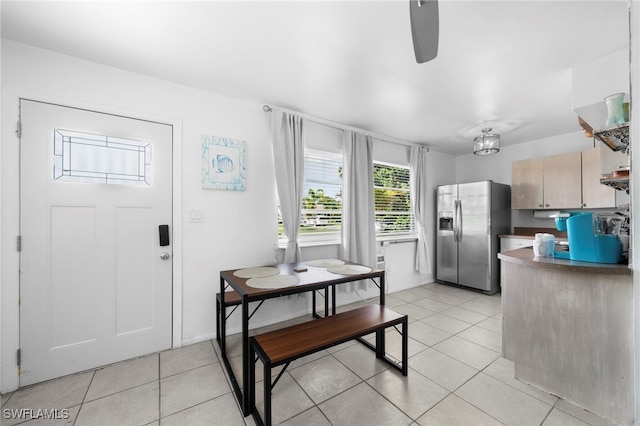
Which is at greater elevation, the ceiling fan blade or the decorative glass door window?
the ceiling fan blade

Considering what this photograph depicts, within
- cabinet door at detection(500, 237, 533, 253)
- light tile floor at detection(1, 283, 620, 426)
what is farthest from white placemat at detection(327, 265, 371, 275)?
cabinet door at detection(500, 237, 533, 253)

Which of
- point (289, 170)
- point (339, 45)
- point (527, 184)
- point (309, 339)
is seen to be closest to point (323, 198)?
point (289, 170)

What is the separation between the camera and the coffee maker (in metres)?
1.65

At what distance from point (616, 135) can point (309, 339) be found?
2.32 metres

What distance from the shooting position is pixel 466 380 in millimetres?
1979

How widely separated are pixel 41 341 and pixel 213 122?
226 cm

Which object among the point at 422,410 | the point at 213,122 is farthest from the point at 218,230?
the point at 422,410

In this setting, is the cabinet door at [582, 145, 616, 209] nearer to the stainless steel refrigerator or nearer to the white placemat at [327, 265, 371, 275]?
the stainless steel refrigerator

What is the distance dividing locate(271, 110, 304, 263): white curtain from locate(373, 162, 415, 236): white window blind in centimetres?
148

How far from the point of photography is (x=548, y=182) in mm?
3805

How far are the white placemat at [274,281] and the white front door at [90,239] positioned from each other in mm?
1013

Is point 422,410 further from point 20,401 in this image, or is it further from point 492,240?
point 492,240

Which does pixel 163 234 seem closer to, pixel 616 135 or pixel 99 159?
pixel 99 159

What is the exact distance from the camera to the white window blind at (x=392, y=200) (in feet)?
13.6
